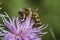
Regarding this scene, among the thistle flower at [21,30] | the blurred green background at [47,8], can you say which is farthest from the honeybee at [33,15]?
the blurred green background at [47,8]

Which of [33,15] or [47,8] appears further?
[47,8]

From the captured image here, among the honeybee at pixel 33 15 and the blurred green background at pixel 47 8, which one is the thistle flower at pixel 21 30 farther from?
the blurred green background at pixel 47 8

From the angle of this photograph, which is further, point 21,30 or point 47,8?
point 47,8

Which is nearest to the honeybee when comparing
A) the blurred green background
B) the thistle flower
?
the thistle flower

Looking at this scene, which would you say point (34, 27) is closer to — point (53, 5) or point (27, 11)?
point (27, 11)

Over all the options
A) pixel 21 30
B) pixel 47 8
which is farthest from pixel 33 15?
pixel 47 8

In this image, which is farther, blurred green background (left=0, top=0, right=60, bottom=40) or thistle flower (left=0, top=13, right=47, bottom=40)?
blurred green background (left=0, top=0, right=60, bottom=40)

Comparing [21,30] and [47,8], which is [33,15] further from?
[47,8]

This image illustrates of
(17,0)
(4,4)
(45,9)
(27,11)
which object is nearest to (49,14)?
(45,9)

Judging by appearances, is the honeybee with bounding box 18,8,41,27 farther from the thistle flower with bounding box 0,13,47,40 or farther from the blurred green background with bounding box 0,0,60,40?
the blurred green background with bounding box 0,0,60,40
